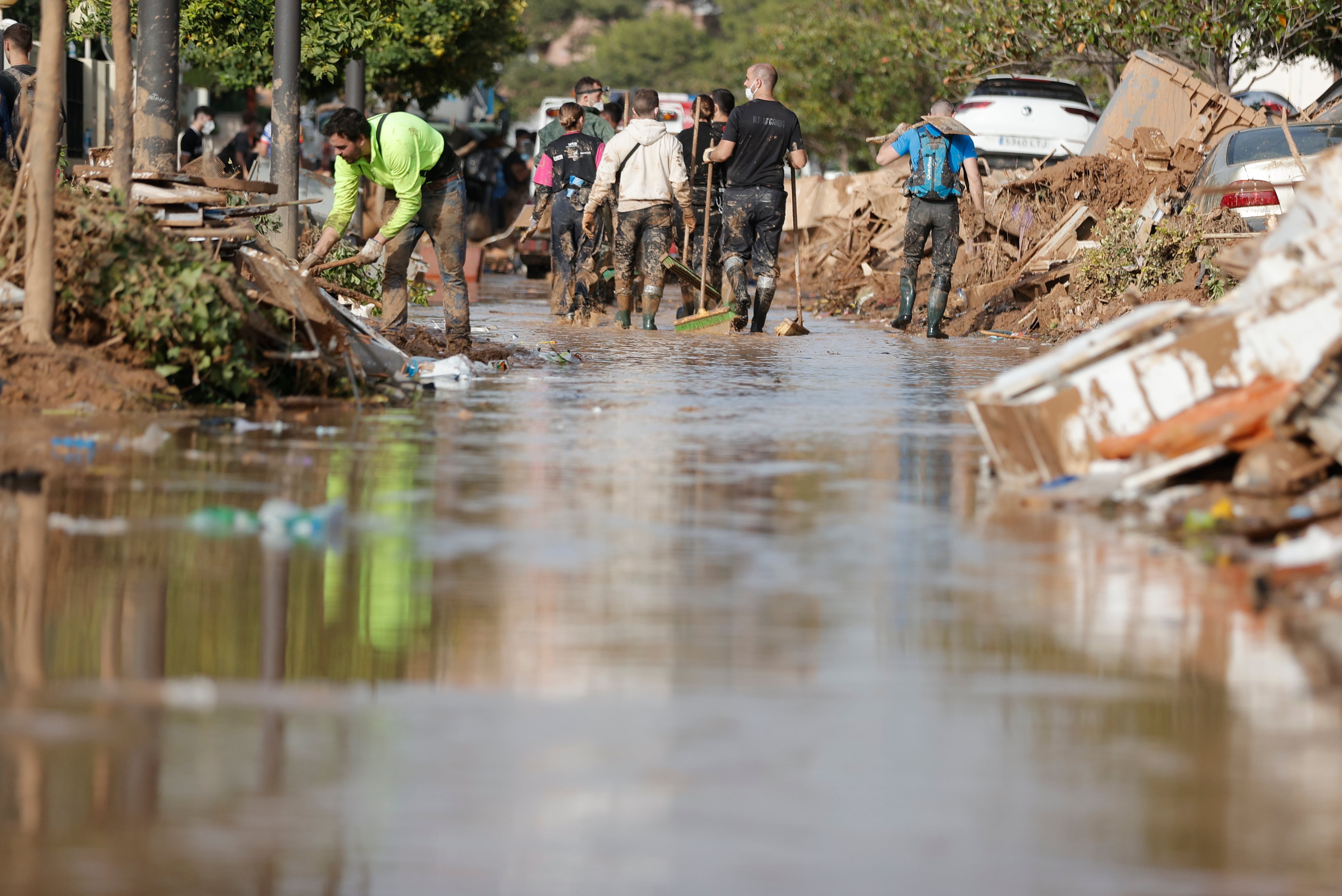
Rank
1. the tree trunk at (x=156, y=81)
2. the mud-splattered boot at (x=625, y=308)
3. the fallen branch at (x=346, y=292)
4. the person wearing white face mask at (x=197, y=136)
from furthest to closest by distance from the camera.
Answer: the person wearing white face mask at (x=197, y=136)
the mud-splattered boot at (x=625, y=308)
the fallen branch at (x=346, y=292)
the tree trunk at (x=156, y=81)

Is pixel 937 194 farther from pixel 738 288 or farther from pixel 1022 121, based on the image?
pixel 1022 121

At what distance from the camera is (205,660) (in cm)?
432

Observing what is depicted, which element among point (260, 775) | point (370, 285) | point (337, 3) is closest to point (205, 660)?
point (260, 775)

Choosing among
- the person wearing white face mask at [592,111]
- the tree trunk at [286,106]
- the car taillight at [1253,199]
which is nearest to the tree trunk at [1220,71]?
the person wearing white face mask at [592,111]

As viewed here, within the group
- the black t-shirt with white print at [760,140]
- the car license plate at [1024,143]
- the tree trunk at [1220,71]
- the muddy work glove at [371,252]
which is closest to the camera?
the muddy work glove at [371,252]

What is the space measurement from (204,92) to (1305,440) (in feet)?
122

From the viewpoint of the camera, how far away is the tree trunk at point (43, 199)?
8.45 metres

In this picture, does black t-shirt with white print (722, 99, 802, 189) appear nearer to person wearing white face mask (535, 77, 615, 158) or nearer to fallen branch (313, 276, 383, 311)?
person wearing white face mask (535, 77, 615, 158)

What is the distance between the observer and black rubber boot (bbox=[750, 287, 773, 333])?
16.2 metres

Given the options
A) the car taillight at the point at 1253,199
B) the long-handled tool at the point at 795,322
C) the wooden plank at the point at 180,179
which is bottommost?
the long-handled tool at the point at 795,322

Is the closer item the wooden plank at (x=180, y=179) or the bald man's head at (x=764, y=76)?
the wooden plank at (x=180, y=179)

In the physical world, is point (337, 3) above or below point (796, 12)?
below

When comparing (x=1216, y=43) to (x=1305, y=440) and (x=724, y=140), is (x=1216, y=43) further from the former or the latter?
(x=1305, y=440)

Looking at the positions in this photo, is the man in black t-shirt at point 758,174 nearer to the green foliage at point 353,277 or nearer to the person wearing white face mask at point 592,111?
the person wearing white face mask at point 592,111
